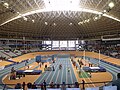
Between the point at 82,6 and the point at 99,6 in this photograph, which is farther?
the point at 82,6

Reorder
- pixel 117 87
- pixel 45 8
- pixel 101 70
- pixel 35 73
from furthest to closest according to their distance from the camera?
1. pixel 45 8
2. pixel 101 70
3. pixel 35 73
4. pixel 117 87

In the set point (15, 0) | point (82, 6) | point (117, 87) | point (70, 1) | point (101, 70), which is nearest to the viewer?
point (117, 87)

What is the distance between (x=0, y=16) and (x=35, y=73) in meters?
23.3

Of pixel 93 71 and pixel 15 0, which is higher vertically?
pixel 15 0

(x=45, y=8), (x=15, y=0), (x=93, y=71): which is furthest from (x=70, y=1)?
(x=93, y=71)

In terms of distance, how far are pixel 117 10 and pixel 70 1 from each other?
11.2 meters

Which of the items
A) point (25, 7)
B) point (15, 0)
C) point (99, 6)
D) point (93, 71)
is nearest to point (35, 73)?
point (93, 71)

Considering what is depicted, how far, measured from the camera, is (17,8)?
43.1 meters

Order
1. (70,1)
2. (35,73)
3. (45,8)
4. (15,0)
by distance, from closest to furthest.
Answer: (35,73) → (15,0) → (70,1) → (45,8)

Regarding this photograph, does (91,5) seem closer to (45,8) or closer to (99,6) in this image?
(99,6)

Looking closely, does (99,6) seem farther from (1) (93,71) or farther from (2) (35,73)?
(2) (35,73)

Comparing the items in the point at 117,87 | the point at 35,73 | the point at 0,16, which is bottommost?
the point at 35,73

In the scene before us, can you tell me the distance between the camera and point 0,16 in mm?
46969

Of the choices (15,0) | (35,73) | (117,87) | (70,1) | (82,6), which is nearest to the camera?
(117,87)
